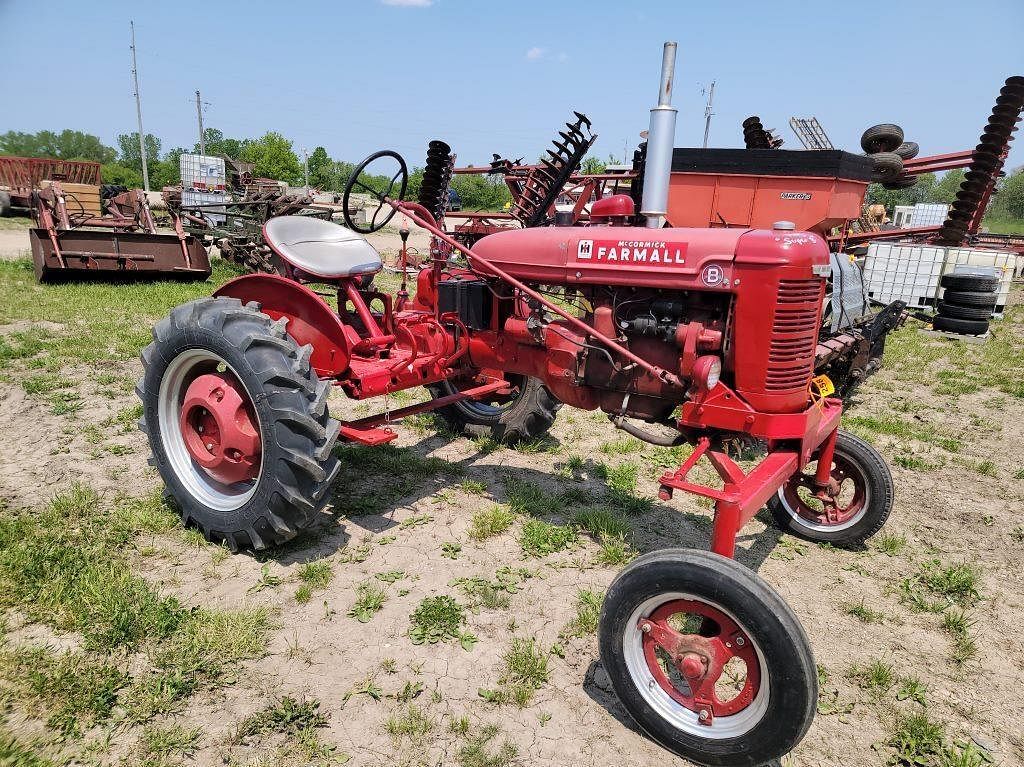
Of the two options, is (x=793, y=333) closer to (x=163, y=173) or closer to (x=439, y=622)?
(x=439, y=622)

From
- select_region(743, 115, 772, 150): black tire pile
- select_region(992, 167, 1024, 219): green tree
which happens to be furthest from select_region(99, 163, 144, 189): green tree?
select_region(992, 167, 1024, 219): green tree

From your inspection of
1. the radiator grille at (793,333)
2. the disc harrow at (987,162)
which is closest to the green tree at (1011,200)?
the disc harrow at (987,162)

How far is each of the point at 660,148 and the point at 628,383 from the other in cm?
105

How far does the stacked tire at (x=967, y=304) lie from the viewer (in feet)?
29.6

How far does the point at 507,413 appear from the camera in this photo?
462 cm

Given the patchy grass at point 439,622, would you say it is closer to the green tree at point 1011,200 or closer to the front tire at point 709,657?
the front tire at point 709,657

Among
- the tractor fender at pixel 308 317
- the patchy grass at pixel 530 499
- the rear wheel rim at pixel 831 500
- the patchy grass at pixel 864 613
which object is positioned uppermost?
the tractor fender at pixel 308 317

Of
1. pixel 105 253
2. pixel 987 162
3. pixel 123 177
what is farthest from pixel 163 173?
pixel 987 162

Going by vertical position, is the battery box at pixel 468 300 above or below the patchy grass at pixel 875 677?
above

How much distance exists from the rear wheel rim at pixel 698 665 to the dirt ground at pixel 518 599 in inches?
7.5

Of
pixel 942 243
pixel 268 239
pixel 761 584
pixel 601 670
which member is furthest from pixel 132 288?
pixel 942 243

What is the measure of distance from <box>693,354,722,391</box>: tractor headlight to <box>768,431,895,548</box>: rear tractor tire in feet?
3.83

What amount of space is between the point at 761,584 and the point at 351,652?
5.17 feet

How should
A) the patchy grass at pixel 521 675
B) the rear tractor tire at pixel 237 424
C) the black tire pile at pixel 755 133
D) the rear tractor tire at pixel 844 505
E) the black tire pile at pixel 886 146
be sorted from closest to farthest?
1. the patchy grass at pixel 521 675
2. the rear tractor tire at pixel 237 424
3. the rear tractor tire at pixel 844 505
4. the black tire pile at pixel 886 146
5. the black tire pile at pixel 755 133
